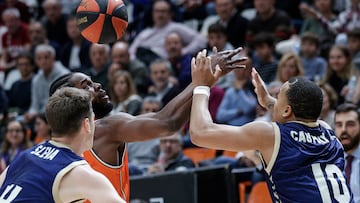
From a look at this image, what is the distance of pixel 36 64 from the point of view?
13.2 m

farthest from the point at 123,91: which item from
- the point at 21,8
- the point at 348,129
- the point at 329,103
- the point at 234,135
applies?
the point at 234,135

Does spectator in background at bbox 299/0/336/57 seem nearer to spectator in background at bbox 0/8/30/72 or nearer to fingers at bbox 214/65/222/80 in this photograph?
spectator in background at bbox 0/8/30/72

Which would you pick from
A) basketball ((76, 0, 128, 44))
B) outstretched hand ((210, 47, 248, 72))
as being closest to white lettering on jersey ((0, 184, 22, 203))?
outstretched hand ((210, 47, 248, 72))

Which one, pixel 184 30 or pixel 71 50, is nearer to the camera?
pixel 184 30

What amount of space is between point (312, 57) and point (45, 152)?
6738 millimetres

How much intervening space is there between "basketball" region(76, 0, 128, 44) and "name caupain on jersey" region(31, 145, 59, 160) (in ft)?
5.58

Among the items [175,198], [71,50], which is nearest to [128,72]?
[71,50]

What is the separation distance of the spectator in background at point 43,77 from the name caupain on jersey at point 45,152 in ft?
25.9

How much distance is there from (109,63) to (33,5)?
440cm

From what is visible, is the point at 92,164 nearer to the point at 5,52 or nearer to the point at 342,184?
the point at 342,184

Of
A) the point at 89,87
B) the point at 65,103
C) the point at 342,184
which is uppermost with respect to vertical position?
the point at 65,103

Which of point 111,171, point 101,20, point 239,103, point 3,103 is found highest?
point 101,20

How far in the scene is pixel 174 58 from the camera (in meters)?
11.9

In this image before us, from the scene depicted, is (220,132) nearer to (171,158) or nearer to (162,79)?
(171,158)
